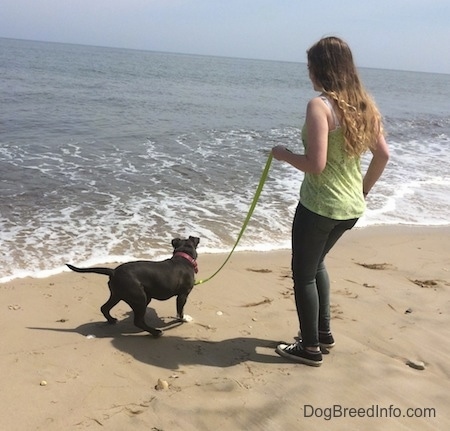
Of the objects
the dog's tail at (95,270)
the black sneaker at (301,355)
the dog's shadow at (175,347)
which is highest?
the dog's tail at (95,270)

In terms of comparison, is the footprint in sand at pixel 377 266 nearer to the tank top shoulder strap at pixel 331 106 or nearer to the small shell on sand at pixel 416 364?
the small shell on sand at pixel 416 364

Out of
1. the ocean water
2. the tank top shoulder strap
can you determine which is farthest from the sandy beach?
the tank top shoulder strap

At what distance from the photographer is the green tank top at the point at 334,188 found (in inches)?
120

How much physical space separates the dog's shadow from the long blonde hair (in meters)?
1.66

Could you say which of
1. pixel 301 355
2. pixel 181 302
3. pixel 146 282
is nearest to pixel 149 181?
pixel 181 302

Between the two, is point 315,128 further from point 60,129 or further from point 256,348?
point 60,129

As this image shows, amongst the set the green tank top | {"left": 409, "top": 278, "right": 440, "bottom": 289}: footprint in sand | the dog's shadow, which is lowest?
the dog's shadow

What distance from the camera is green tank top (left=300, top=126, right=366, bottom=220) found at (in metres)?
3.04

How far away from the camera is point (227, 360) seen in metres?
3.48

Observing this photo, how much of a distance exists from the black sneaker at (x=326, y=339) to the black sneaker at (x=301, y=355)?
0.76 ft

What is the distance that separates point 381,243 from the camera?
6383 millimetres

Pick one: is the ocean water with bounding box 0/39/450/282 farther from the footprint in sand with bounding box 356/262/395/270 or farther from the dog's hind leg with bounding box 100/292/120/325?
the dog's hind leg with bounding box 100/292/120/325

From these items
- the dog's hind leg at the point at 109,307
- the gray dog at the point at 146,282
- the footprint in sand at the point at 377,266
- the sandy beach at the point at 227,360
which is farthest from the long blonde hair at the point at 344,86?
the footprint in sand at the point at 377,266

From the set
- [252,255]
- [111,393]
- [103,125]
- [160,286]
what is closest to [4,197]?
[252,255]
